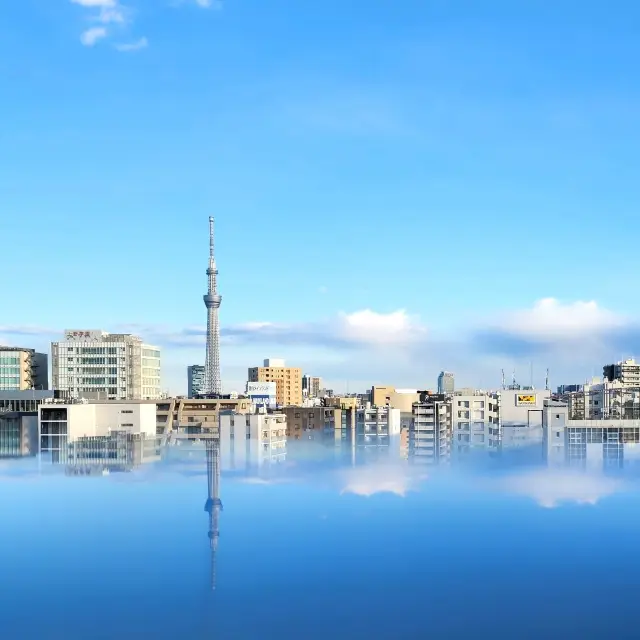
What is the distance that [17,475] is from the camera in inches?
2105

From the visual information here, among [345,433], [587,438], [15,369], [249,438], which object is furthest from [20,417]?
[587,438]

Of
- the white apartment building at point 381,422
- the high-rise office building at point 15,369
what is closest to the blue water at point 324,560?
the white apartment building at point 381,422

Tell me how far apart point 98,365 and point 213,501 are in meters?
59.2

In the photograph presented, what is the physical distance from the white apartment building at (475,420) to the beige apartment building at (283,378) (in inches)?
2770

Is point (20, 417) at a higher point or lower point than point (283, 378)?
lower

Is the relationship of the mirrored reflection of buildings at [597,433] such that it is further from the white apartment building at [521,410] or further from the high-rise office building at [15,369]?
the high-rise office building at [15,369]

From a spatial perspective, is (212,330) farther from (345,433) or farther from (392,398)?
(345,433)

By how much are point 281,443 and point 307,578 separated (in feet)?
173

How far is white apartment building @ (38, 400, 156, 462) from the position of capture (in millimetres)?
73688

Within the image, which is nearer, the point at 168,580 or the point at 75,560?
the point at 168,580

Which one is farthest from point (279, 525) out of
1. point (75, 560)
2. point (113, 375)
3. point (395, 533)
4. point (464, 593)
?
point (113, 375)

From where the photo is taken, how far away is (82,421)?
75.5 metres

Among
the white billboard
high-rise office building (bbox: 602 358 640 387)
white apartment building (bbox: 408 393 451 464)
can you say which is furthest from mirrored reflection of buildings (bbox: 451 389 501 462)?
high-rise office building (bbox: 602 358 640 387)

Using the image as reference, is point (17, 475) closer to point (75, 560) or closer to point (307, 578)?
point (75, 560)
